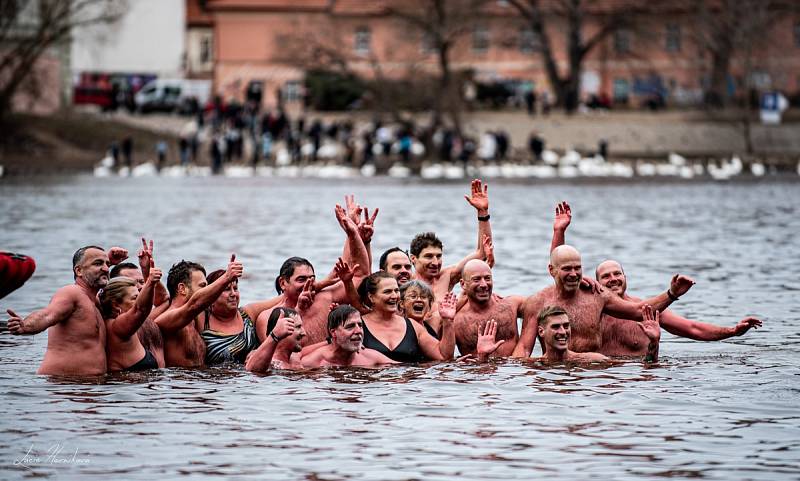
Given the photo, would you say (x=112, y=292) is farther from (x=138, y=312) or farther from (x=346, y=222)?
(x=346, y=222)

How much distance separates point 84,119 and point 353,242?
5775 centimetres

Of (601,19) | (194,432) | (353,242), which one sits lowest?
(194,432)

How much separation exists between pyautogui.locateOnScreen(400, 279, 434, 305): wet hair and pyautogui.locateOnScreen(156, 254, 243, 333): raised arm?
5.68 feet

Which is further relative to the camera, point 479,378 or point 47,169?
point 47,169

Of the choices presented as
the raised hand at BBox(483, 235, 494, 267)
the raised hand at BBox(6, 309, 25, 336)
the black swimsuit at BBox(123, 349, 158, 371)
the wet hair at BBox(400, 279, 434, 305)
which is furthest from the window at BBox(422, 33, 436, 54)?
the raised hand at BBox(6, 309, 25, 336)

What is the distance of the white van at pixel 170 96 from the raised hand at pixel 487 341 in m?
58.3

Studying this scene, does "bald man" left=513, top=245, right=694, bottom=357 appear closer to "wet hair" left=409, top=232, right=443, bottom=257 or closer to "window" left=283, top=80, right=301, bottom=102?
"wet hair" left=409, top=232, right=443, bottom=257

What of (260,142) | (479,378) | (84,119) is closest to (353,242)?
(479,378)

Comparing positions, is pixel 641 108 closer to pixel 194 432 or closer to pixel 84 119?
pixel 84 119

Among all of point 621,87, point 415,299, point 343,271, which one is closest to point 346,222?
point 343,271

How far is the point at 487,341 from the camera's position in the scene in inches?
575

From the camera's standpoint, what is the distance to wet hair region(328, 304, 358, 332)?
1419 cm

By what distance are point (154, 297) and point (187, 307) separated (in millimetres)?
715

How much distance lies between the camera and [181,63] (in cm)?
8525
